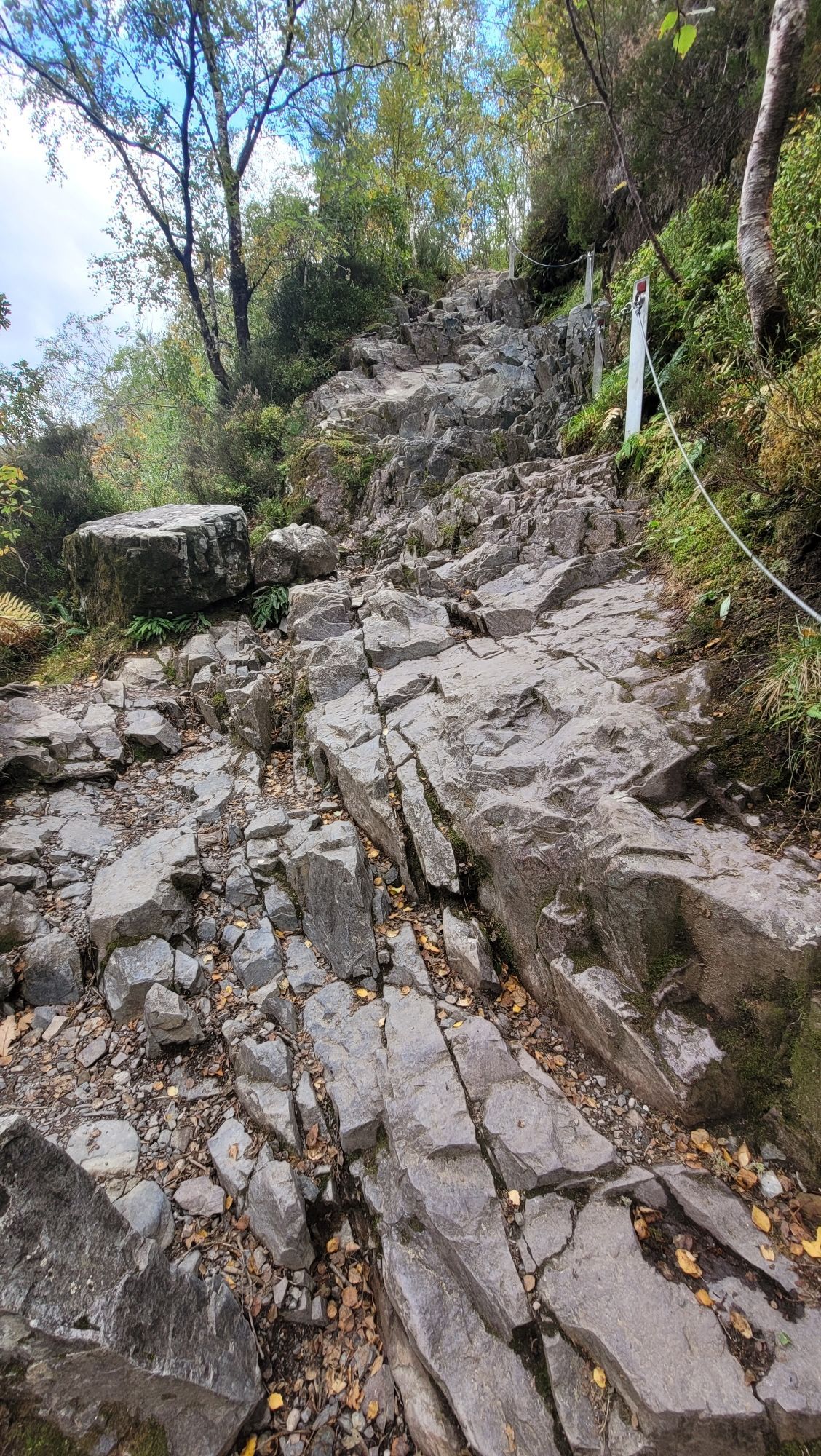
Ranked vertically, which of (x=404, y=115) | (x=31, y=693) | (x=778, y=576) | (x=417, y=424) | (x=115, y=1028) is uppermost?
(x=404, y=115)

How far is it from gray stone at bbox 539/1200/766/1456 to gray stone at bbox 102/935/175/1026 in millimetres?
2619

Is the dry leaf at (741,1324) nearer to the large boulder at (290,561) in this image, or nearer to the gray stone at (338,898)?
the gray stone at (338,898)

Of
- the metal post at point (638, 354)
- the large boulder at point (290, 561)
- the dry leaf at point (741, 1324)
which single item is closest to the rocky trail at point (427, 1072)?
the dry leaf at point (741, 1324)

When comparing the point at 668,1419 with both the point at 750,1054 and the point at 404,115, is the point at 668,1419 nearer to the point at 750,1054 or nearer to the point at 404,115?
the point at 750,1054

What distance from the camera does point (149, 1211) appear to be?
8.82ft

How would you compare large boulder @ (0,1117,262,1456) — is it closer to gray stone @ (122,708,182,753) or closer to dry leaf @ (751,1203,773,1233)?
dry leaf @ (751,1203,773,1233)

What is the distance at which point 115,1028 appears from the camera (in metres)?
3.50

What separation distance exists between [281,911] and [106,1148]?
61.7 inches

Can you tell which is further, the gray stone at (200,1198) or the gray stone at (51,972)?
the gray stone at (51,972)

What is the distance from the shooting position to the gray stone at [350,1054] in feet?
9.40

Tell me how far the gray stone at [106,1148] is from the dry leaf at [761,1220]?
286 centimetres

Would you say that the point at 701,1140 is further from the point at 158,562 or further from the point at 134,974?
the point at 158,562

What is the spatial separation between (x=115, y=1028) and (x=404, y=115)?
26.4 meters

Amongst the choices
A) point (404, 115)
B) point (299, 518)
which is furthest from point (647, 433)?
point (404, 115)
